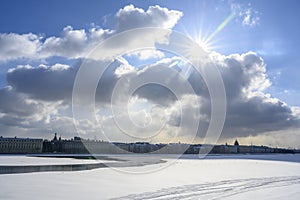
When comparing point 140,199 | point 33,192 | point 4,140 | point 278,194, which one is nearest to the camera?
point 140,199

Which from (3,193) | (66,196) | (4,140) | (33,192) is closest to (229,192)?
(66,196)

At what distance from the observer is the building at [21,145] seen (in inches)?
5248

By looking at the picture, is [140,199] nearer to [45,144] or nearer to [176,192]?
[176,192]

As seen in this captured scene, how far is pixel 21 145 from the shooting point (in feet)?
463

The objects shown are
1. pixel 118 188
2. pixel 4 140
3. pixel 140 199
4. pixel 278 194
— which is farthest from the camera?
pixel 4 140

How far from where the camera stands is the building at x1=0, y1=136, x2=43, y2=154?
437ft

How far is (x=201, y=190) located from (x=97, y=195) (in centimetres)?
527

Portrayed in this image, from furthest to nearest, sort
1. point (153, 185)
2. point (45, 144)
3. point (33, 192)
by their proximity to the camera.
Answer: point (45, 144), point (153, 185), point (33, 192)

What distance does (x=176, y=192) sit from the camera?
48.5ft

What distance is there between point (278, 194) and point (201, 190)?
3.54 m

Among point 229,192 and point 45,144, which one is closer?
point 229,192

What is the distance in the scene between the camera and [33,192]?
13992mm

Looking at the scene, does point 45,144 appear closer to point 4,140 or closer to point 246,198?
point 4,140

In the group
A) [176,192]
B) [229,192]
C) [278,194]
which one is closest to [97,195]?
[176,192]
